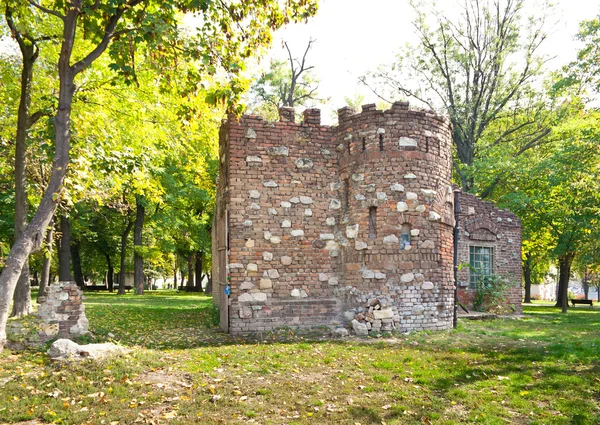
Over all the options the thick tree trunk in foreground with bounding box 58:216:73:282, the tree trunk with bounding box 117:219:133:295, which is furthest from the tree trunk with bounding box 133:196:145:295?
the thick tree trunk in foreground with bounding box 58:216:73:282

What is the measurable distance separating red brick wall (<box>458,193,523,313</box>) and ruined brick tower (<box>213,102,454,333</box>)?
584cm

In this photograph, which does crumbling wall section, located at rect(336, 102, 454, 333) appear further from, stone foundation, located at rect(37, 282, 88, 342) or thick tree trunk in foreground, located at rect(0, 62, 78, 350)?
thick tree trunk in foreground, located at rect(0, 62, 78, 350)

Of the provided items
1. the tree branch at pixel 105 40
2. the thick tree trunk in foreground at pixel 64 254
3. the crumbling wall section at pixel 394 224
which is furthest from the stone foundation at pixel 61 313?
the thick tree trunk in foreground at pixel 64 254

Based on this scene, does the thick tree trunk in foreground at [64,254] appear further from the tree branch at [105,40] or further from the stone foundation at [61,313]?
the tree branch at [105,40]

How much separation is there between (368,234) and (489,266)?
8685mm

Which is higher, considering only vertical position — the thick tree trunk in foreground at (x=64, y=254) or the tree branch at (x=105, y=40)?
the tree branch at (x=105, y=40)

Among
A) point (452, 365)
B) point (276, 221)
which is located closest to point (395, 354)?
point (452, 365)

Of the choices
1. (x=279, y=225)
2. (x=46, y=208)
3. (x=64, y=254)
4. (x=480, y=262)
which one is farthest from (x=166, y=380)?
(x=64, y=254)

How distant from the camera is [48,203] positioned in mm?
7488

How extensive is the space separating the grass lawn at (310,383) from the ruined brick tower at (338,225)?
4.17ft

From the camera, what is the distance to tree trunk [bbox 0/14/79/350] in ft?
23.5

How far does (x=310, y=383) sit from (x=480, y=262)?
12.7 m

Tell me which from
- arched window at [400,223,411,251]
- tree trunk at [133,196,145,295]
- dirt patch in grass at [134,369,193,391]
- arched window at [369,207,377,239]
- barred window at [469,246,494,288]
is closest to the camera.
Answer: dirt patch in grass at [134,369,193,391]

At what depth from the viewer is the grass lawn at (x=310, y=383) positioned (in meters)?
5.29
